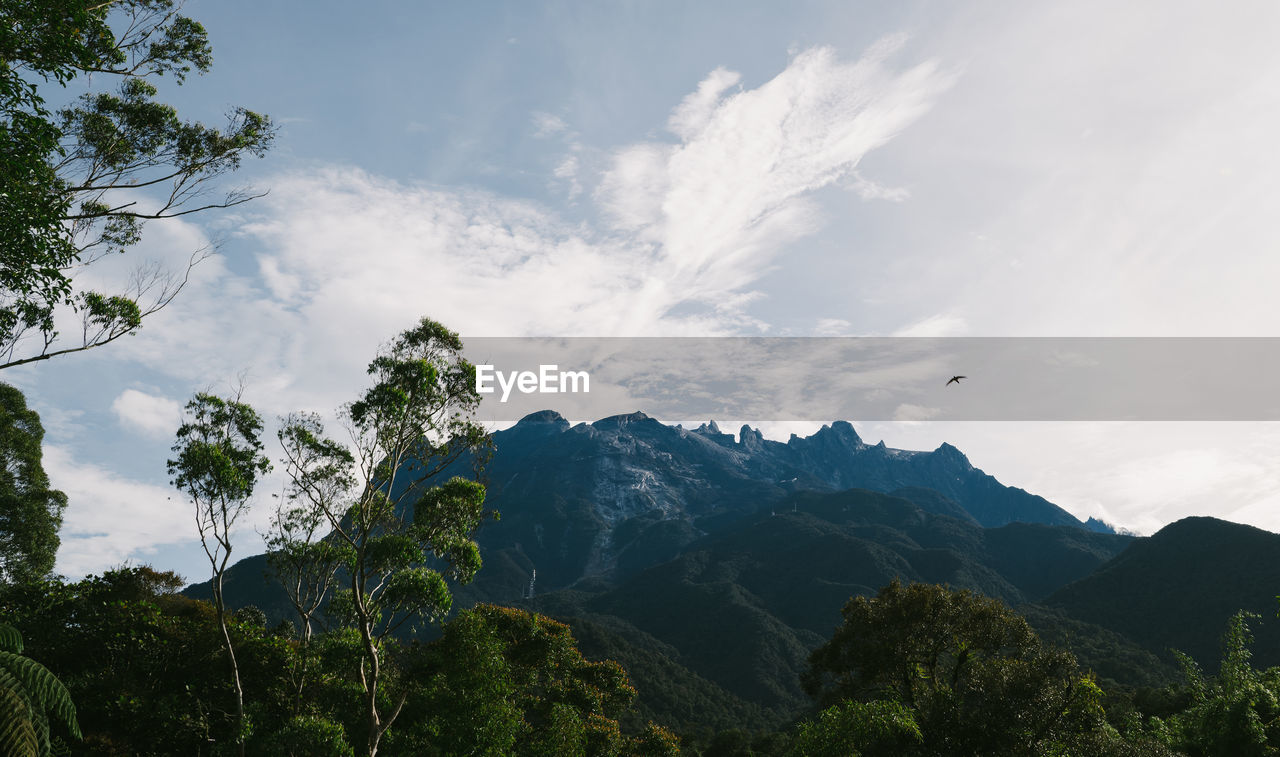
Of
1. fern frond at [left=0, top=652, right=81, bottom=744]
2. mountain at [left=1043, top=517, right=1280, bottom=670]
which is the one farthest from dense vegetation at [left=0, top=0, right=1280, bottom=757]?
mountain at [left=1043, top=517, right=1280, bottom=670]

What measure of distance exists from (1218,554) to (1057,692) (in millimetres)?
126480

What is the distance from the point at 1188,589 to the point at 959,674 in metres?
114

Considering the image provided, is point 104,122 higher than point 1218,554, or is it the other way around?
point 104,122

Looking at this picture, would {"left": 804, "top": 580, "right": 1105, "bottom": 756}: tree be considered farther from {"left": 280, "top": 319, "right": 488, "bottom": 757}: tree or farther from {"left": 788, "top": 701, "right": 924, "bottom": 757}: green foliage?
{"left": 280, "top": 319, "right": 488, "bottom": 757}: tree

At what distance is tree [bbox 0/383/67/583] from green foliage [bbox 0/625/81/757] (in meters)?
23.9

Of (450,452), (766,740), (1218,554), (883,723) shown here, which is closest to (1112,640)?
(1218,554)

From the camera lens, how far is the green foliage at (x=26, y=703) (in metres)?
11.7

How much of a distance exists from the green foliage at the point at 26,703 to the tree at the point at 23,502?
78.5 ft

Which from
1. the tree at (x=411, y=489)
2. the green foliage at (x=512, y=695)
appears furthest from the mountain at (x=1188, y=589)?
the tree at (x=411, y=489)

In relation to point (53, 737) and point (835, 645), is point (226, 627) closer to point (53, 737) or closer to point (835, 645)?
point (53, 737)

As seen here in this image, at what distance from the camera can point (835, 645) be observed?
81.4 feet

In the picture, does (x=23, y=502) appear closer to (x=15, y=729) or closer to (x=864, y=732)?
(x=15, y=729)

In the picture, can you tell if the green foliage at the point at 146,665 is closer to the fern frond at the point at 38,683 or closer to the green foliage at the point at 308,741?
the green foliage at the point at 308,741

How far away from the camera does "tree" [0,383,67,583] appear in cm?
3155
